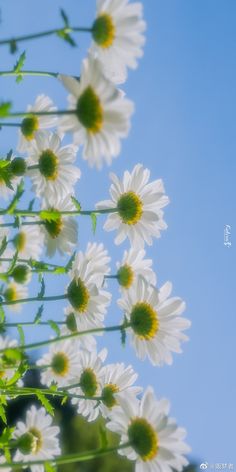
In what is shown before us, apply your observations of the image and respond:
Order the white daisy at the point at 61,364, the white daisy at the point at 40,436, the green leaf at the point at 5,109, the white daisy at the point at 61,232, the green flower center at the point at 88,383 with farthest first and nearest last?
the white daisy at the point at 61,364 → the white daisy at the point at 40,436 → the green flower center at the point at 88,383 → the white daisy at the point at 61,232 → the green leaf at the point at 5,109

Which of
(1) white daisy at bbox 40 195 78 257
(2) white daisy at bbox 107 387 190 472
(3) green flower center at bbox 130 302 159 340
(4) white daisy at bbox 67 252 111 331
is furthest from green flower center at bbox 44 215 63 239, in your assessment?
(2) white daisy at bbox 107 387 190 472

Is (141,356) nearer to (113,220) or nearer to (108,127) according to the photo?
(113,220)

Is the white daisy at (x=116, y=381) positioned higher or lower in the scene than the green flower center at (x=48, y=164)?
lower

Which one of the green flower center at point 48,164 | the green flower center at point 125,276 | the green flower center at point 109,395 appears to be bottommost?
the green flower center at point 109,395

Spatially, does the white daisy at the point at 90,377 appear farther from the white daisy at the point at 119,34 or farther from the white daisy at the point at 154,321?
the white daisy at the point at 119,34

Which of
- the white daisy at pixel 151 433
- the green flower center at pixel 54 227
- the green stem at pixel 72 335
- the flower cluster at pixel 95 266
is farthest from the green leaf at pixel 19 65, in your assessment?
the white daisy at pixel 151 433

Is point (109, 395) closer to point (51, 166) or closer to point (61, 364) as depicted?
point (61, 364)

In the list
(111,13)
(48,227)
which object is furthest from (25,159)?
(111,13)

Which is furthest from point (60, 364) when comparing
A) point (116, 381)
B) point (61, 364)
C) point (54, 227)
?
point (54, 227)
